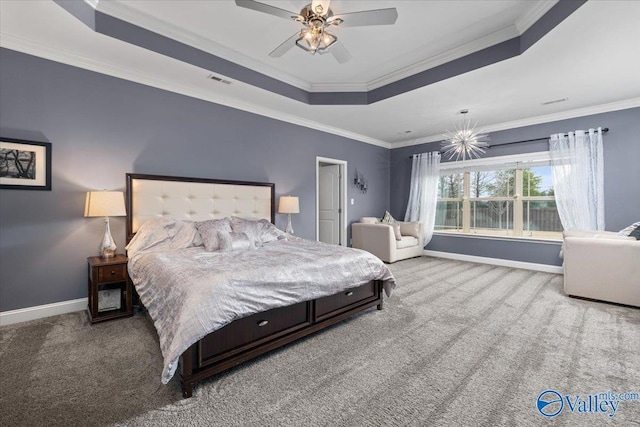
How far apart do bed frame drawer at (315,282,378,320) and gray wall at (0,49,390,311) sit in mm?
2429

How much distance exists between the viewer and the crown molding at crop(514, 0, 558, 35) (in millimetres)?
2469

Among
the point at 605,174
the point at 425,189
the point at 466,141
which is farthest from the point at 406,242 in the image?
the point at 605,174

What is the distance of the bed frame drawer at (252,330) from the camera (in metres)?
1.82

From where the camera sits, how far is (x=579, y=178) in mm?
4465

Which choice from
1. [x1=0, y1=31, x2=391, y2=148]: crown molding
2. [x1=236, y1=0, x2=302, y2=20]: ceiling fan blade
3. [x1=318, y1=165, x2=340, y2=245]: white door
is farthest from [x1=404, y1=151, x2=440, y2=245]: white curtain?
[x1=236, y1=0, x2=302, y2=20]: ceiling fan blade

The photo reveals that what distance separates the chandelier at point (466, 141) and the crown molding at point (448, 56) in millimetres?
1456

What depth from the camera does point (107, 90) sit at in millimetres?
3111

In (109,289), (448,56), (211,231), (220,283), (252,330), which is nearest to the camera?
(220,283)

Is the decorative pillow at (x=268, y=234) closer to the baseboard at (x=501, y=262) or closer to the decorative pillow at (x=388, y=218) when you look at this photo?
the decorative pillow at (x=388, y=218)

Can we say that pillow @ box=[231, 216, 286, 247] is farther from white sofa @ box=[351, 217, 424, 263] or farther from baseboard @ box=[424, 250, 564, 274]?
baseboard @ box=[424, 250, 564, 274]

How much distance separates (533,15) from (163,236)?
4293mm

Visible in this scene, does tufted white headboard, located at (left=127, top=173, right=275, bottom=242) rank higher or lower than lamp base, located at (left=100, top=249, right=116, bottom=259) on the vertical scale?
higher

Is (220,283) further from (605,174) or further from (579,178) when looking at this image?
(605,174)

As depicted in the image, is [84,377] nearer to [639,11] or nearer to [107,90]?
[107,90]
